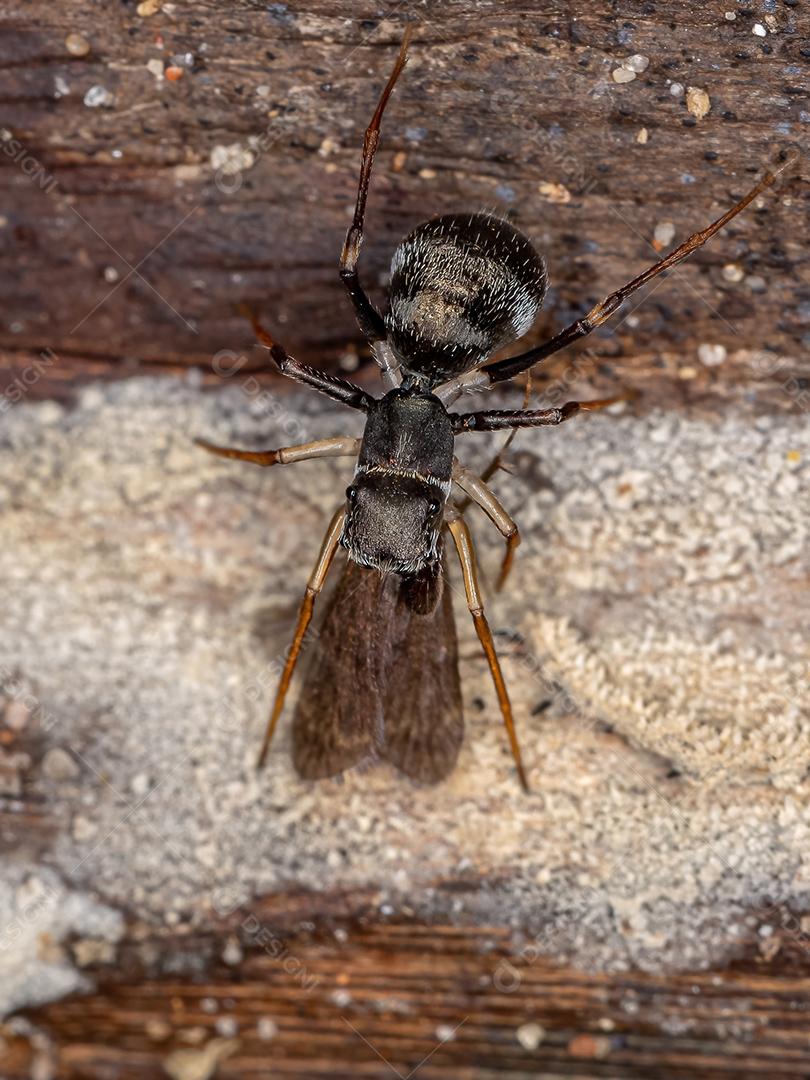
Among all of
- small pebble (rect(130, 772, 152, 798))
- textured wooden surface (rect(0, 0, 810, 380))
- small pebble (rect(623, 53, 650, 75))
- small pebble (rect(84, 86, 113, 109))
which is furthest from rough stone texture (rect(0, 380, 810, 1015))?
small pebble (rect(623, 53, 650, 75))

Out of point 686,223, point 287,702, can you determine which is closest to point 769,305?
point 686,223

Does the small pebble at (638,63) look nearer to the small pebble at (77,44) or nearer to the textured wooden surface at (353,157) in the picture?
the textured wooden surface at (353,157)

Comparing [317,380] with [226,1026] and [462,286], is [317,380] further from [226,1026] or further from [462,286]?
[226,1026]

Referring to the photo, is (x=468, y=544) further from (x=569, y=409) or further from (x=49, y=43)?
(x=49, y=43)

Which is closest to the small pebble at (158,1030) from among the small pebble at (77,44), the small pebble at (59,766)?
the small pebble at (59,766)

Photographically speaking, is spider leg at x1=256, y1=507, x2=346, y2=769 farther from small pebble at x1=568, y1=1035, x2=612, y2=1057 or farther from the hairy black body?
small pebble at x1=568, y1=1035, x2=612, y2=1057

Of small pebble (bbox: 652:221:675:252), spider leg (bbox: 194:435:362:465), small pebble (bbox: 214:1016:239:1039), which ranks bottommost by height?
small pebble (bbox: 214:1016:239:1039)
